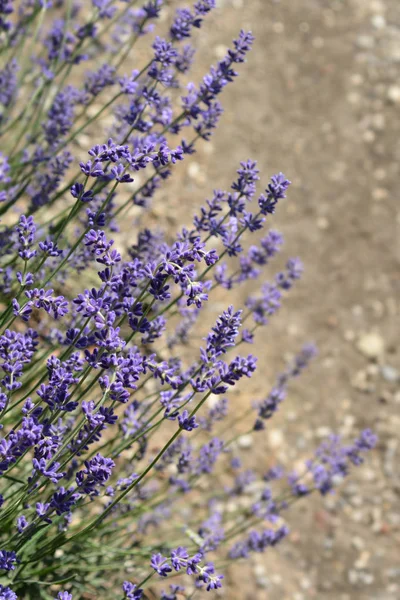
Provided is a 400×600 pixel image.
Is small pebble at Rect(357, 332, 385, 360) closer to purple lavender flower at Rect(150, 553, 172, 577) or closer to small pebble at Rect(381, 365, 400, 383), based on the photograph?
small pebble at Rect(381, 365, 400, 383)

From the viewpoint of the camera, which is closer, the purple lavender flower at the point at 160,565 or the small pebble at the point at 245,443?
the purple lavender flower at the point at 160,565

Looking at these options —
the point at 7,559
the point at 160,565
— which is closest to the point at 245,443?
the point at 160,565

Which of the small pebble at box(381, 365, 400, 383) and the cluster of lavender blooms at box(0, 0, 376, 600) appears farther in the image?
the small pebble at box(381, 365, 400, 383)

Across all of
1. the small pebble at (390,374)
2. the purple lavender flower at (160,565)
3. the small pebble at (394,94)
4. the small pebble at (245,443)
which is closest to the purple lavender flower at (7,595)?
the purple lavender flower at (160,565)

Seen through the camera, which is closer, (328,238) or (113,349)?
(113,349)

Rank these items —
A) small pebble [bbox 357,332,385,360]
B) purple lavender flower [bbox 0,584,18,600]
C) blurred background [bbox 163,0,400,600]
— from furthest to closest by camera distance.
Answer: small pebble [bbox 357,332,385,360] < blurred background [bbox 163,0,400,600] < purple lavender flower [bbox 0,584,18,600]

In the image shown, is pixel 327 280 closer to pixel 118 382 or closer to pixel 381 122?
pixel 381 122

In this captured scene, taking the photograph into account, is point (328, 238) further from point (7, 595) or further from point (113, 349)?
point (7, 595)

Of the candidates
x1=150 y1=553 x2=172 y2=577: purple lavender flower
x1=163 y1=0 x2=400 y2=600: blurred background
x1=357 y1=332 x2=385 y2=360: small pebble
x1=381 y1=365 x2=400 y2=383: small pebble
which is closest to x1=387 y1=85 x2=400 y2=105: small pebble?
x1=163 y1=0 x2=400 y2=600: blurred background

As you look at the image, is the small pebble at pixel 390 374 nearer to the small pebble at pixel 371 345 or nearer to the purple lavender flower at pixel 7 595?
the small pebble at pixel 371 345
